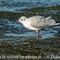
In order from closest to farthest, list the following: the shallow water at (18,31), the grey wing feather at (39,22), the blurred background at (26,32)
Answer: the blurred background at (26,32)
the grey wing feather at (39,22)
the shallow water at (18,31)

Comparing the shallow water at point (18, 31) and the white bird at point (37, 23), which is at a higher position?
the white bird at point (37, 23)

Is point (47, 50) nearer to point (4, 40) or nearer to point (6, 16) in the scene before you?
point (4, 40)

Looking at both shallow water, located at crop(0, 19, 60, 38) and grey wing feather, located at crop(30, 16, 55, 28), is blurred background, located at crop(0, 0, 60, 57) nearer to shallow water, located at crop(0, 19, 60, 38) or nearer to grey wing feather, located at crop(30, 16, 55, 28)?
shallow water, located at crop(0, 19, 60, 38)

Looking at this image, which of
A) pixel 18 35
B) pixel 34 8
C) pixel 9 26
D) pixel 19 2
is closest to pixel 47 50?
pixel 18 35

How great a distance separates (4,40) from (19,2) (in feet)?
23.2

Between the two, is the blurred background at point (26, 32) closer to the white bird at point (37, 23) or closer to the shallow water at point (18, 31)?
the shallow water at point (18, 31)

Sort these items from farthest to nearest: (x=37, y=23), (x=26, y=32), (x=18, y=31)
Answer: (x=18, y=31) → (x=26, y=32) → (x=37, y=23)

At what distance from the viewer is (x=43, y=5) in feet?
66.8

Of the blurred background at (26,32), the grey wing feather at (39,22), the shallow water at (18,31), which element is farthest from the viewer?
the shallow water at (18,31)

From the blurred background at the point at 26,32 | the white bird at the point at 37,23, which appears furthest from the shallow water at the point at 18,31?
the white bird at the point at 37,23

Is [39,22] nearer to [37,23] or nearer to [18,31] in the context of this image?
[37,23]

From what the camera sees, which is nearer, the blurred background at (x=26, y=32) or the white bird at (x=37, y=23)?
the blurred background at (x=26, y=32)

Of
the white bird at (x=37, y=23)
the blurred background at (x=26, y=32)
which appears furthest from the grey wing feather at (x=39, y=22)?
the blurred background at (x=26, y=32)

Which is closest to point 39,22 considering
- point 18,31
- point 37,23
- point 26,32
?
point 37,23
